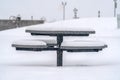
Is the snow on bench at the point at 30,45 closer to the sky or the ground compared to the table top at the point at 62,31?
closer to the ground

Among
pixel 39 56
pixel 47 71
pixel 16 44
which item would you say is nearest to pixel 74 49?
pixel 47 71

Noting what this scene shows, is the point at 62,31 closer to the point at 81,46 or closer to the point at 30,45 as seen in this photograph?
the point at 81,46

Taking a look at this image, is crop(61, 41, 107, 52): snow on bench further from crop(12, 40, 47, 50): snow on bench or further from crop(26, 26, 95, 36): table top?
crop(12, 40, 47, 50): snow on bench

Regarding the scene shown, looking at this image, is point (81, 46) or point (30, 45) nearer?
point (81, 46)

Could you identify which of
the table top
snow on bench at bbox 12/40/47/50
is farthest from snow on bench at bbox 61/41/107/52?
snow on bench at bbox 12/40/47/50

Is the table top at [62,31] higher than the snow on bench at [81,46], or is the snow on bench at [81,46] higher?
the table top at [62,31]

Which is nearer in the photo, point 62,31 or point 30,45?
point 62,31

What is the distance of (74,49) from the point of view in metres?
6.30

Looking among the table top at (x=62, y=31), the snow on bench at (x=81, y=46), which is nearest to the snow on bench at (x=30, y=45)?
the table top at (x=62, y=31)

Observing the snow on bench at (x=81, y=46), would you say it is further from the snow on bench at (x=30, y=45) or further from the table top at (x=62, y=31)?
the snow on bench at (x=30, y=45)

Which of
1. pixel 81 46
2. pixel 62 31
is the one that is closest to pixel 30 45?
pixel 62 31

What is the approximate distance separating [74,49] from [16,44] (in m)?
1.32

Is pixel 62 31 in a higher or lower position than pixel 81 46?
higher

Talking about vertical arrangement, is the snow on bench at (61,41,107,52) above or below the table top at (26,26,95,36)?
below
